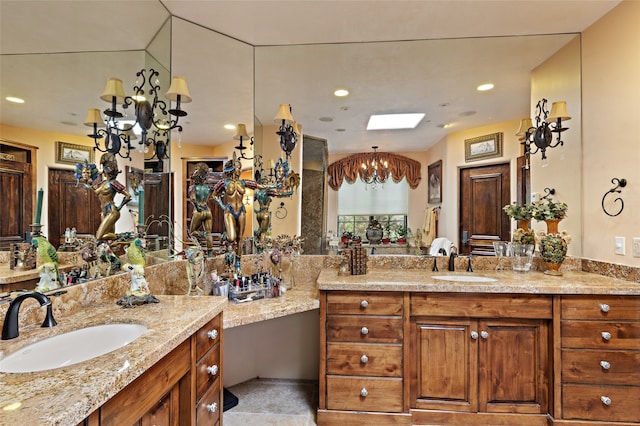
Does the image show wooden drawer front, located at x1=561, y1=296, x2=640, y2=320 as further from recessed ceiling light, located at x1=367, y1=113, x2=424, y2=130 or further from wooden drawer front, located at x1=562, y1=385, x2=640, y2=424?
recessed ceiling light, located at x1=367, y1=113, x2=424, y2=130

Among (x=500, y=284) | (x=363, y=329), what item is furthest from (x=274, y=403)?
(x=500, y=284)

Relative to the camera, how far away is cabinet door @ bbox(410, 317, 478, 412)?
202 centimetres

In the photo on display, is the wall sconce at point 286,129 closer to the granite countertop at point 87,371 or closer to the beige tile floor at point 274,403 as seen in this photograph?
the granite countertop at point 87,371

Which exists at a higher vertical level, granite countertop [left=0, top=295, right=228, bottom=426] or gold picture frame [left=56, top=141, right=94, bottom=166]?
gold picture frame [left=56, top=141, right=94, bottom=166]

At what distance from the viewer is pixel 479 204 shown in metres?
2.69

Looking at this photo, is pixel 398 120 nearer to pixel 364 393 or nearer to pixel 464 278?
pixel 464 278

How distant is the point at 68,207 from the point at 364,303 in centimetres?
166

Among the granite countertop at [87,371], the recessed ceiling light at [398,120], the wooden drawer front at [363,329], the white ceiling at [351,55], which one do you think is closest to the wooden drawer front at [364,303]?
the wooden drawer front at [363,329]

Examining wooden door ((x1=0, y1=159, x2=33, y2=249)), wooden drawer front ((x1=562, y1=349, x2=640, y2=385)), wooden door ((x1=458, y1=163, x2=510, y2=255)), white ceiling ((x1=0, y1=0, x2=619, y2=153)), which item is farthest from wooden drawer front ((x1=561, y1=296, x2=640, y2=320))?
wooden door ((x1=0, y1=159, x2=33, y2=249))

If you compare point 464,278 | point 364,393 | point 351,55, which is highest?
point 351,55

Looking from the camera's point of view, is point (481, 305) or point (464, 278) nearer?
point (481, 305)

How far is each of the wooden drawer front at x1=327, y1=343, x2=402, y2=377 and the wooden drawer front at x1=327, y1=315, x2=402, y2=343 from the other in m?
0.04

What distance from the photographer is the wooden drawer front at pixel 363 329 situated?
6.67 feet

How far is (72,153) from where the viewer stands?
134cm
